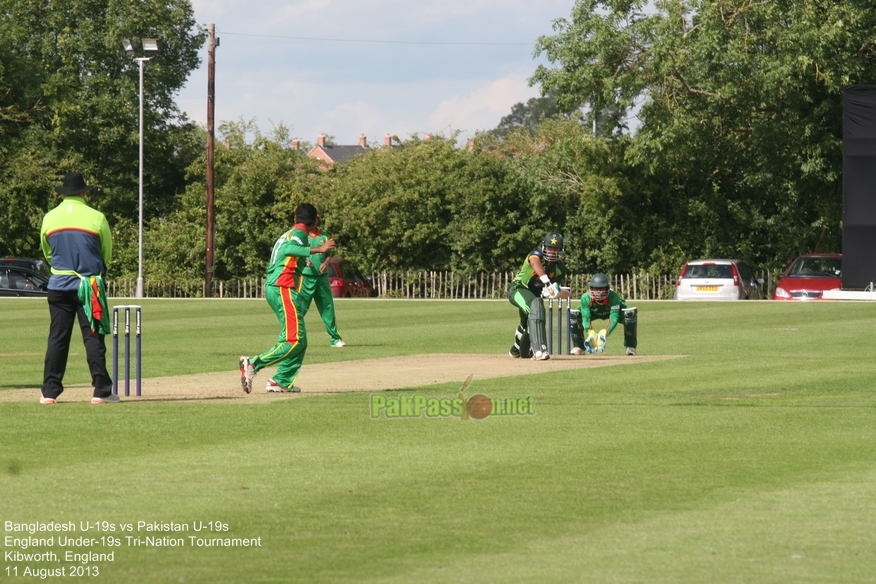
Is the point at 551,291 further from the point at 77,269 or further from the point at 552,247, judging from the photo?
the point at 77,269

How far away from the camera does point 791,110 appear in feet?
143

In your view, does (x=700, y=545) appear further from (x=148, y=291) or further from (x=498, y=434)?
(x=148, y=291)

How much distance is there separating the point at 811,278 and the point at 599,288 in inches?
894

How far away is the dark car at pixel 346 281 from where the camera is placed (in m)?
46.6

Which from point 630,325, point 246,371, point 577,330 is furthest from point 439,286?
point 246,371

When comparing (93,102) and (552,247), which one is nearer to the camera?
(552,247)

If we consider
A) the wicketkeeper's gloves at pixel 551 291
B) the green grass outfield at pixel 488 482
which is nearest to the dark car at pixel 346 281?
the wicketkeeper's gloves at pixel 551 291

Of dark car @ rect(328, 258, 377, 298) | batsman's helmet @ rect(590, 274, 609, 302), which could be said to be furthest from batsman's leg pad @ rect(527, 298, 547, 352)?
dark car @ rect(328, 258, 377, 298)

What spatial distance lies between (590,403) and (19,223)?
4754 centimetres

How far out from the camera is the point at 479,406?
1274 cm

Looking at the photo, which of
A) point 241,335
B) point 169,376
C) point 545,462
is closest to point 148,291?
point 241,335

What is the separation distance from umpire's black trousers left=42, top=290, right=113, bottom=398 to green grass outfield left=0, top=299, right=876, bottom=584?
0.34 meters

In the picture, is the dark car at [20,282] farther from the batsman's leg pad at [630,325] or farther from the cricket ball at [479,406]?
the cricket ball at [479,406]

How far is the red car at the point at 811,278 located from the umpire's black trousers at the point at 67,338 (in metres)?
30.3
